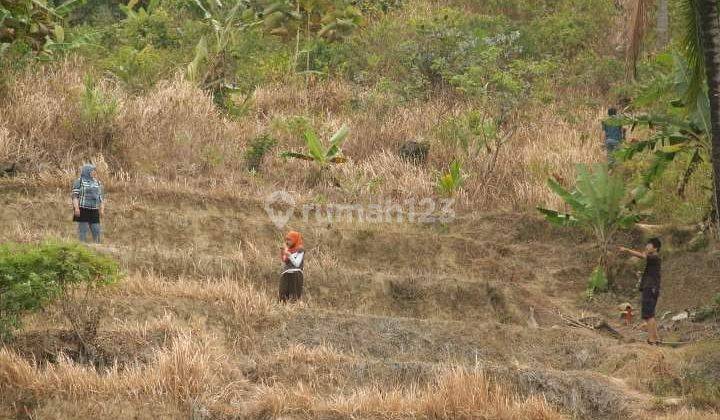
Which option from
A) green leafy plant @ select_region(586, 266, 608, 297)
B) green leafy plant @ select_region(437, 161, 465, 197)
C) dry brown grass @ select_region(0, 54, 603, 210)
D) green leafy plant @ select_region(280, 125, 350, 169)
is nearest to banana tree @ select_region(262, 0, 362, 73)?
dry brown grass @ select_region(0, 54, 603, 210)

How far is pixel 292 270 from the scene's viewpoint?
44.4 ft

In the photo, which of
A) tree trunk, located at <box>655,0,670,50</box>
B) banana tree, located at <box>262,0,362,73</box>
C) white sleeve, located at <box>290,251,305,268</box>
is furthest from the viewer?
tree trunk, located at <box>655,0,670,50</box>

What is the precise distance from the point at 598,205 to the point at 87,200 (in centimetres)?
695

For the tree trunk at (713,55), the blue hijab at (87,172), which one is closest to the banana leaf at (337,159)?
the blue hijab at (87,172)

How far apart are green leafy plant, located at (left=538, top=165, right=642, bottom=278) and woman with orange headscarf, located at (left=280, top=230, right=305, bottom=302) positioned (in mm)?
3925

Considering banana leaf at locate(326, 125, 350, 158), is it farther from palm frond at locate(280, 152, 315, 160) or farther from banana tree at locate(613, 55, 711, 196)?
banana tree at locate(613, 55, 711, 196)

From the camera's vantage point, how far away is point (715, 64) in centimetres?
1150

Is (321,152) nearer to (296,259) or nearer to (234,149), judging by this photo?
(234,149)

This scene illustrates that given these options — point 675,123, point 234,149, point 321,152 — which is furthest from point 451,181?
point 675,123

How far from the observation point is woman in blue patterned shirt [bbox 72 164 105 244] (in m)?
14.8

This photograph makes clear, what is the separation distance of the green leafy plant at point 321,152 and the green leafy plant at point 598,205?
4.22m

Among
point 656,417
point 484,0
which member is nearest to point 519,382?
point 656,417

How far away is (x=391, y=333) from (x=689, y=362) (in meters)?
3.23

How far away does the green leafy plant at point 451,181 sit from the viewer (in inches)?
731
